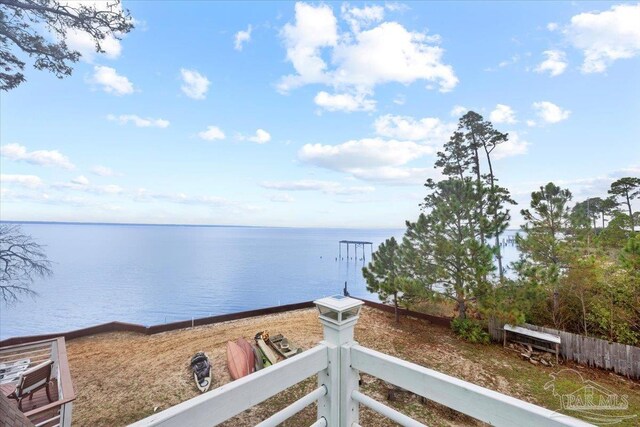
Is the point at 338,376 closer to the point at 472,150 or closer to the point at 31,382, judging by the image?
the point at 31,382

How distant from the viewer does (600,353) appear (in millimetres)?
8055

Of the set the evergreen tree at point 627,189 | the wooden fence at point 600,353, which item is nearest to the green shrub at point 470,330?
the wooden fence at point 600,353

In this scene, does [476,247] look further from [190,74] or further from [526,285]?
[190,74]

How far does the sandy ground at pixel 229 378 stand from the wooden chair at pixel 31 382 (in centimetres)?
158

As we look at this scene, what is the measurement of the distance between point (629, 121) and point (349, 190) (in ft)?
182

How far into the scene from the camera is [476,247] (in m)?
9.40

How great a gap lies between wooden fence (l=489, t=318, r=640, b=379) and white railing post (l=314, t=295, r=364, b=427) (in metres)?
10.7

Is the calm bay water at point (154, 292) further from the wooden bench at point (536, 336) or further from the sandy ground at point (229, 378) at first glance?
the wooden bench at point (536, 336)

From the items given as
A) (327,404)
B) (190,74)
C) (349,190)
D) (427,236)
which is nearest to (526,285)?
(427,236)

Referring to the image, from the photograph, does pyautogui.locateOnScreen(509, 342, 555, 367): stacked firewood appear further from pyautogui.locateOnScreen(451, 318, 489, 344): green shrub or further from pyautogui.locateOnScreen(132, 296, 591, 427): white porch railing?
pyautogui.locateOnScreen(132, 296, 591, 427): white porch railing

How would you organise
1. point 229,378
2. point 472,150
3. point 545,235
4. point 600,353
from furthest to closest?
1. point 472,150
2. point 545,235
3. point 600,353
4. point 229,378

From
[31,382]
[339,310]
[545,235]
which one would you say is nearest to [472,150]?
[545,235]

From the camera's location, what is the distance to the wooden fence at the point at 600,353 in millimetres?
7617

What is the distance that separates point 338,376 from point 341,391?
0.09 meters
